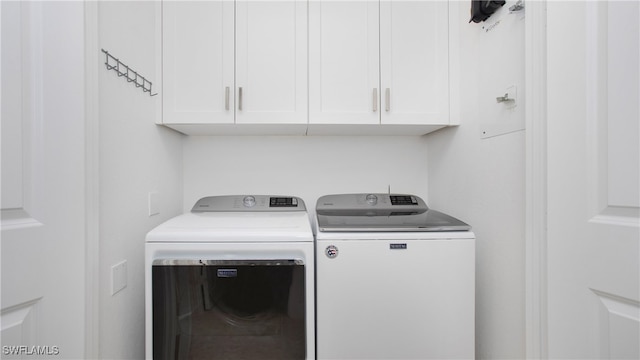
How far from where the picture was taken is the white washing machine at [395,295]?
97 centimetres

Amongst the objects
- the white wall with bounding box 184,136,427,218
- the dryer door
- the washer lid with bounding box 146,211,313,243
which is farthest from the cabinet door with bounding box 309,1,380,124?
the dryer door

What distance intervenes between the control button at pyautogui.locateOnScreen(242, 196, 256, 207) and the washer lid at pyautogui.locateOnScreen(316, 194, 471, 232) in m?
0.39

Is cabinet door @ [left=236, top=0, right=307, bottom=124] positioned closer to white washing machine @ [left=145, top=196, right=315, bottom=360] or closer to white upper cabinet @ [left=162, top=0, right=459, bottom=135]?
white upper cabinet @ [left=162, top=0, right=459, bottom=135]

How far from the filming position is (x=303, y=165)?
1.60m

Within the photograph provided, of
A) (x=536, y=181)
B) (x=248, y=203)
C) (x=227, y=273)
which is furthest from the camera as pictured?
(x=248, y=203)

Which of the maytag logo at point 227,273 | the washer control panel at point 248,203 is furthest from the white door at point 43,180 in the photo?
the washer control panel at point 248,203

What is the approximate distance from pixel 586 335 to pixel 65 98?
1792mm

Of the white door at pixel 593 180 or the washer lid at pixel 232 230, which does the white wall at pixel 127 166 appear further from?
the white door at pixel 593 180

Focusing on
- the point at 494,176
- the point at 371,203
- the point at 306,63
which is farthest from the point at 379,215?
the point at 306,63

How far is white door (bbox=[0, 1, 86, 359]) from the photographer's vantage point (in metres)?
0.66

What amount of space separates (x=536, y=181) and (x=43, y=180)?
1.61 metres

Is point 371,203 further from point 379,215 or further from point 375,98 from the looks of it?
point 375,98

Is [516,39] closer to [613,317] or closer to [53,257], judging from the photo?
[613,317]

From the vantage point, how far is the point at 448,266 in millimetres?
986
